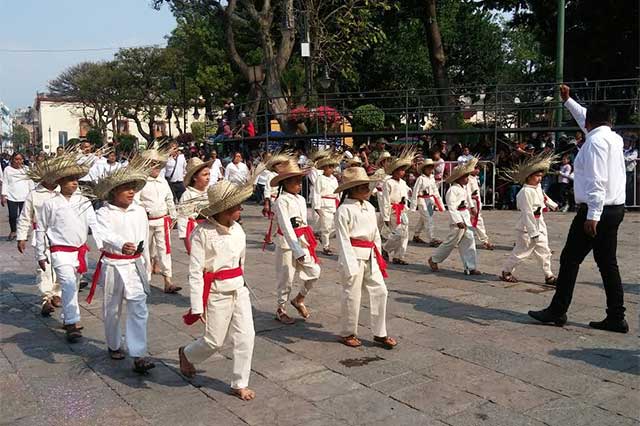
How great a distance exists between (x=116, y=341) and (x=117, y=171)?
1497mm

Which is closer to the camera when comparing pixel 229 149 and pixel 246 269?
pixel 246 269

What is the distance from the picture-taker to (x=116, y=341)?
549 centimetres

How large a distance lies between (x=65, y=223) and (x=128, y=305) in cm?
159

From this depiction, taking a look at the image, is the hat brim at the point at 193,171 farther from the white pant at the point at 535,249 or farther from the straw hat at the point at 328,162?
the white pant at the point at 535,249

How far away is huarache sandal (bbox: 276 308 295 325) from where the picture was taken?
6648 mm

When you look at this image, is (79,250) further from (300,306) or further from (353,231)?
(353,231)

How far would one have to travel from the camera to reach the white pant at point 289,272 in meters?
6.57

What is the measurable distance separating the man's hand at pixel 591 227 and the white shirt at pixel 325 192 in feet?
17.3

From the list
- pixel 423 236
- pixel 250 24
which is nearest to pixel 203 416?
pixel 423 236

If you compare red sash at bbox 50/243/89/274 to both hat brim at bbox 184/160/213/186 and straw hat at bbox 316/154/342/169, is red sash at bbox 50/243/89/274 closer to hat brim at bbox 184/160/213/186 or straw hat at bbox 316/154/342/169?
hat brim at bbox 184/160/213/186

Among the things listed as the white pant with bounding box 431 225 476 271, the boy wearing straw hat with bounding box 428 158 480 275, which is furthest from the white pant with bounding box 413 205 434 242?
the white pant with bounding box 431 225 476 271

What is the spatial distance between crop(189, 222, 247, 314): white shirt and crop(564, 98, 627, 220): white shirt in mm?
3277

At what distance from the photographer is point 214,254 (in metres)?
4.80

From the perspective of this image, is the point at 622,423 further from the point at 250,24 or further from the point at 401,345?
the point at 250,24
